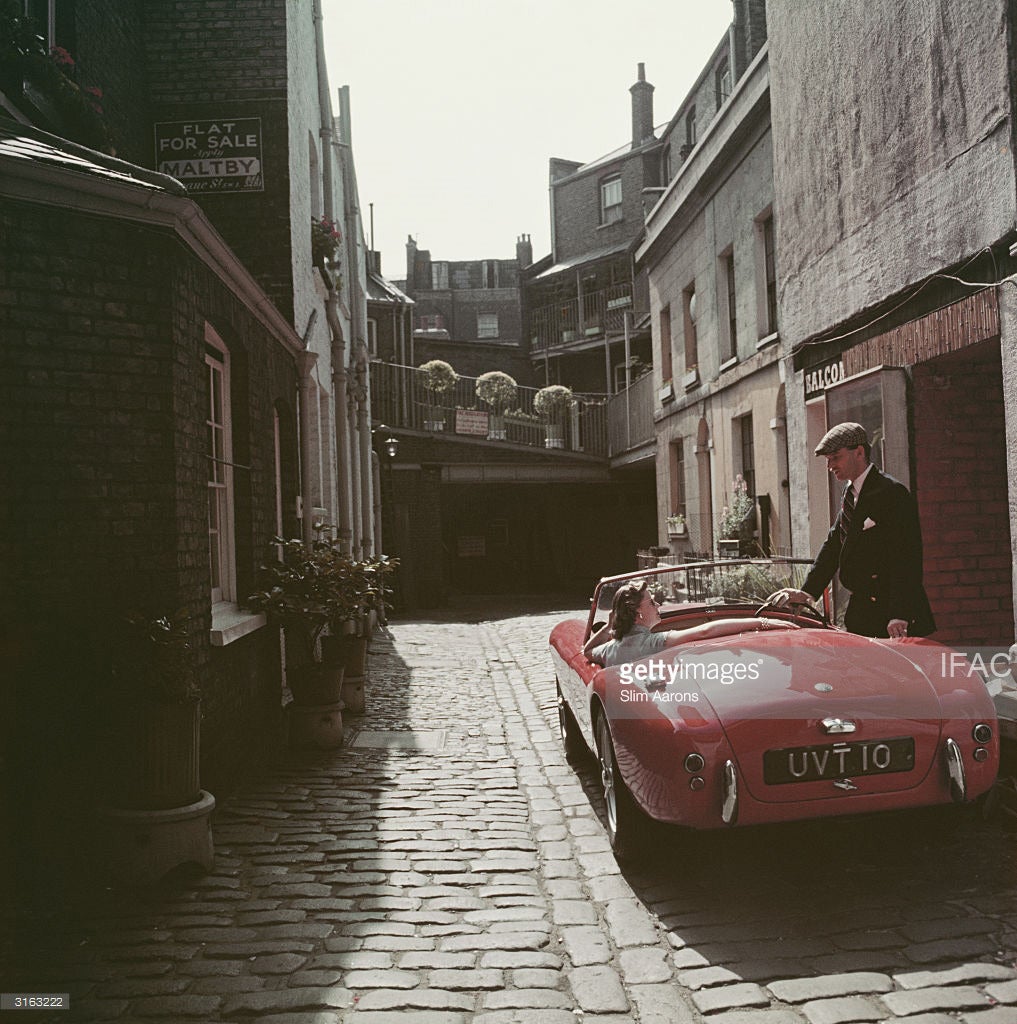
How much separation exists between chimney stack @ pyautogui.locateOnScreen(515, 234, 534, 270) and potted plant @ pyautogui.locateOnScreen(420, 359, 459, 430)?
77.2ft

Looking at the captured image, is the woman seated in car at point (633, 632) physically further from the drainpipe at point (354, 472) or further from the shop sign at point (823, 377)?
the drainpipe at point (354, 472)

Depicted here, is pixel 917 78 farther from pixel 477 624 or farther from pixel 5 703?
pixel 477 624

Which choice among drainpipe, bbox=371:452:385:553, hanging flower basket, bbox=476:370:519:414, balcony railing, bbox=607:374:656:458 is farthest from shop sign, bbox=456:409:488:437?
balcony railing, bbox=607:374:656:458

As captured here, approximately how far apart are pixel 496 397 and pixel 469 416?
1319 millimetres

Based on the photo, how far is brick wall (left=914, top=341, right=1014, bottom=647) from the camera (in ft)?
26.6

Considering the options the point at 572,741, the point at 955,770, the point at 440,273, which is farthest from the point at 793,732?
the point at 440,273

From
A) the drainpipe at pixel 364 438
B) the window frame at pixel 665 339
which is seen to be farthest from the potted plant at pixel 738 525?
the drainpipe at pixel 364 438

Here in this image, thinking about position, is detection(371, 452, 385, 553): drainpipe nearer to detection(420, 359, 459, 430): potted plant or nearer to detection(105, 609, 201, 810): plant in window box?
detection(420, 359, 459, 430): potted plant

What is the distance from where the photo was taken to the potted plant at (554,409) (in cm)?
2602

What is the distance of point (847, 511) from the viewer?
5.52m

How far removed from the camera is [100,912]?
422cm

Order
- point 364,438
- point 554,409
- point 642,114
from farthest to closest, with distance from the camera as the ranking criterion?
1. point 642,114
2. point 554,409
3. point 364,438

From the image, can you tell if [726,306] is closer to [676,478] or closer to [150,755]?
[676,478]

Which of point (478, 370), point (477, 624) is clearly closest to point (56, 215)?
point (477, 624)
